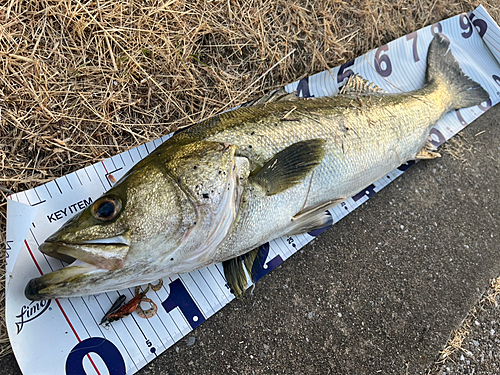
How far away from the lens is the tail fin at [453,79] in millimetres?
2824

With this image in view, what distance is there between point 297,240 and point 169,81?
1590mm

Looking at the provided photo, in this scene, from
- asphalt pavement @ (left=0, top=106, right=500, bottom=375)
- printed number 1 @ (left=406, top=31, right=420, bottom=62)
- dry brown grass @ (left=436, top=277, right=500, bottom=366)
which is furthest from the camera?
printed number 1 @ (left=406, top=31, right=420, bottom=62)

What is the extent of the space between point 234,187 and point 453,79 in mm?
2583

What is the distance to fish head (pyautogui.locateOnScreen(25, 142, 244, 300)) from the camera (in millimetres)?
1388

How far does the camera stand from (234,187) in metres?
1.62

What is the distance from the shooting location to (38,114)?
2053 mm

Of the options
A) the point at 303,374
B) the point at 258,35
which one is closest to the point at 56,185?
the point at 258,35

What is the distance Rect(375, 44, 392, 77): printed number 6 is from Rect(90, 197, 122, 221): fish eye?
8.64 feet

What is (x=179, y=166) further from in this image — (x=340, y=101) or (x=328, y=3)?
(x=328, y=3)

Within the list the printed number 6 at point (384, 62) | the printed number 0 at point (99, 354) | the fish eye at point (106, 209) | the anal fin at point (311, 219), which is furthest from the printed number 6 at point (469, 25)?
the printed number 0 at point (99, 354)

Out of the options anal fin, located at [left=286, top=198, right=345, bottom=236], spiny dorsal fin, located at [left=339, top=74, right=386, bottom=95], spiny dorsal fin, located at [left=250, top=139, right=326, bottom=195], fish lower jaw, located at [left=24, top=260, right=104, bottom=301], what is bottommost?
anal fin, located at [left=286, top=198, right=345, bottom=236]

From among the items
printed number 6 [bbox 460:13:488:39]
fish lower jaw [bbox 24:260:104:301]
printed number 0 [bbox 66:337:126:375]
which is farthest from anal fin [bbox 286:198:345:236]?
printed number 6 [bbox 460:13:488:39]

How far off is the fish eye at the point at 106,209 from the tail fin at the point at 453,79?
9.55 ft

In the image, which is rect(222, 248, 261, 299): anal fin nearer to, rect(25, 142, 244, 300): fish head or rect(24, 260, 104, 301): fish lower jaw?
rect(25, 142, 244, 300): fish head
